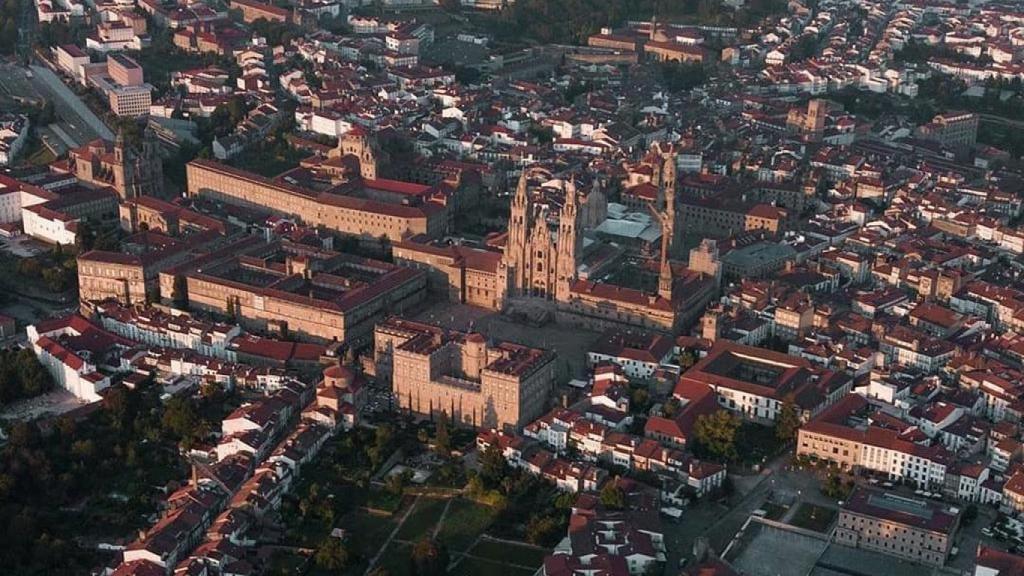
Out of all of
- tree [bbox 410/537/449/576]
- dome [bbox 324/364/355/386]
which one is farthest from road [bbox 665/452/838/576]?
dome [bbox 324/364/355/386]

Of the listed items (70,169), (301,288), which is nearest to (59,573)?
(301,288)

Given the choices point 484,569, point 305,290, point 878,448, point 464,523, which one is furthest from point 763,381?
point 305,290

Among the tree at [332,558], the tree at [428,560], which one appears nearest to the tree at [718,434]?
the tree at [428,560]

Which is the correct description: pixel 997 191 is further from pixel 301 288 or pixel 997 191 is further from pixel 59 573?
pixel 59 573

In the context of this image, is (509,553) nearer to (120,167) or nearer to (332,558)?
(332,558)

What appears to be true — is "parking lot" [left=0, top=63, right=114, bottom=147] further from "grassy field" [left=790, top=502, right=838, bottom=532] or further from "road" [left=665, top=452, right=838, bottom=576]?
"grassy field" [left=790, top=502, right=838, bottom=532]

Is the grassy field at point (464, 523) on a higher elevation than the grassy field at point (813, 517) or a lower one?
lower

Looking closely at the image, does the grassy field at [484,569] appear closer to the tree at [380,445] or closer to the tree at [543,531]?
the tree at [543,531]
